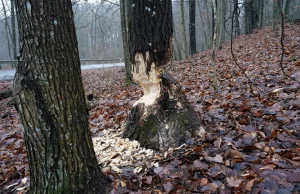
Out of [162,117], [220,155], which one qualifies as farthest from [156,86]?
[220,155]

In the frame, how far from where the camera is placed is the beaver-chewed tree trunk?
2.77 m

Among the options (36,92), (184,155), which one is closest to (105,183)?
(184,155)

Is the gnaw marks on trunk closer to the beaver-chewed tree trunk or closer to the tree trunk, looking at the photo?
the beaver-chewed tree trunk

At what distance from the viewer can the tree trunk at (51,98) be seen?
1909 millimetres

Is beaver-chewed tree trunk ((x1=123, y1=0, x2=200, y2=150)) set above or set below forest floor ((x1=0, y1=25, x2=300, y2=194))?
above

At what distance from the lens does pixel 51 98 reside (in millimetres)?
1976

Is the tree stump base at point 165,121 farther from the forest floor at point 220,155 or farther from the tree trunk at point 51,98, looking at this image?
the tree trunk at point 51,98

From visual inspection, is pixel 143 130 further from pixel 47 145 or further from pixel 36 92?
pixel 36 92

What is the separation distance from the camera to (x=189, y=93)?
503 cm

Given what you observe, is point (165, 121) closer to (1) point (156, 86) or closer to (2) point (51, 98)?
(1) point (156, 86)

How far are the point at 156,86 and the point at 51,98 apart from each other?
4.68 feet

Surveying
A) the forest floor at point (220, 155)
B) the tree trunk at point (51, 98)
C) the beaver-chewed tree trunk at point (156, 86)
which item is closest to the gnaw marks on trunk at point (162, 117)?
the beaver-chewed tree trunk at point (156, 86)

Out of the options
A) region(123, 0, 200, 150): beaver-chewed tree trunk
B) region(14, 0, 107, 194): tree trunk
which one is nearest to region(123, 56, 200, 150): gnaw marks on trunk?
region(123, 0, 200, 150): beaver-chewed tree trunk

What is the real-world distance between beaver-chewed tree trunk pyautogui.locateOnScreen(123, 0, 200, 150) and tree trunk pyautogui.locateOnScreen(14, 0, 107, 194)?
3.05 feet
